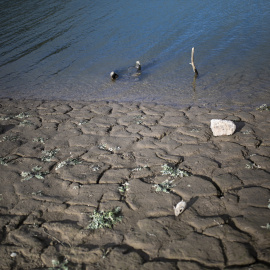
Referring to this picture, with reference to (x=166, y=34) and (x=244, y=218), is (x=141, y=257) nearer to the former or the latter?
(x=244, y=218)

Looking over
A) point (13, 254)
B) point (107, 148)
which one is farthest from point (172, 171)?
point (13, 254)

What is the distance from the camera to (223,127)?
13.7 ft

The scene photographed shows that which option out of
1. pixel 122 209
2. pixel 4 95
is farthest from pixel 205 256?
pixel 4 95

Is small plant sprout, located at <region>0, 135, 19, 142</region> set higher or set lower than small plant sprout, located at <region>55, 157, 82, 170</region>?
higher

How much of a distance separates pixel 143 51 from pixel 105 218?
8.44 m

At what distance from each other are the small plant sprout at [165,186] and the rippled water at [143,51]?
129 inches

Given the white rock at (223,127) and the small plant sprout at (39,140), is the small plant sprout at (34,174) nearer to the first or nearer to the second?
the small plant sprout at (39,140)

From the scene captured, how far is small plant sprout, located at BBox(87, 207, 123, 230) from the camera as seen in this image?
2.74 m

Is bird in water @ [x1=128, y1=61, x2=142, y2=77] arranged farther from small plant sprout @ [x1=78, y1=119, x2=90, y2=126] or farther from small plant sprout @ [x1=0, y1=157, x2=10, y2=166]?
small plant sprout @ [x1=0, y1=157, x2=10, y2=166]

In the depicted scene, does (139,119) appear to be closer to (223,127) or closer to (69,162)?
(223,127)

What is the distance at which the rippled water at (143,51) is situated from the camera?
7.07 meters

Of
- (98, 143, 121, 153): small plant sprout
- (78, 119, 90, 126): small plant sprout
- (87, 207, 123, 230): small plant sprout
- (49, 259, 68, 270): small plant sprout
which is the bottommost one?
(78, 119, 90, 126): small plant sprout

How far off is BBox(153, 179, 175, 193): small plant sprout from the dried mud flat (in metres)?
0.05

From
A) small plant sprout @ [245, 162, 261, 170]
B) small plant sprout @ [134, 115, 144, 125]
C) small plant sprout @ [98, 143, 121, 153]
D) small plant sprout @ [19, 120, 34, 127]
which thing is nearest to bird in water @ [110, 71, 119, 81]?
small plant sprout @ [134, 115, 144, 125]
